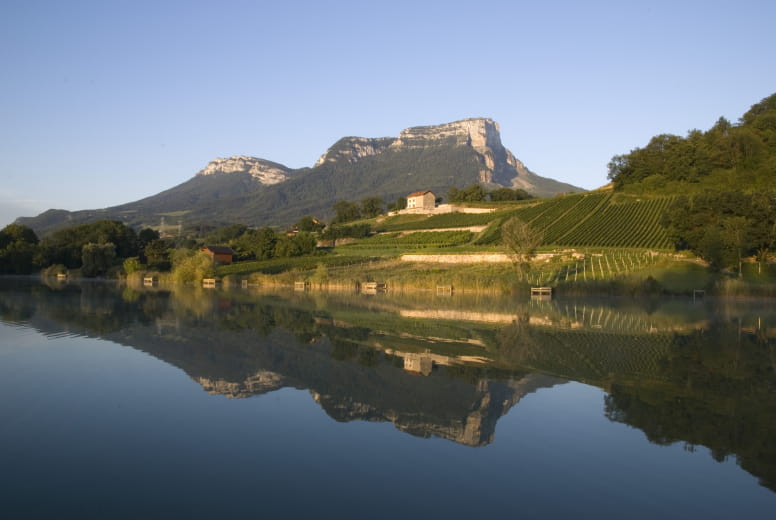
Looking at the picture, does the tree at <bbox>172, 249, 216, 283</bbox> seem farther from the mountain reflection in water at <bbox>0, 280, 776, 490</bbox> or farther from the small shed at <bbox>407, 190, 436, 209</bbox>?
the small shed at <bbox>407, 190, 436, 209</bbox>

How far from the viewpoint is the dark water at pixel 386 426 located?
6637mm

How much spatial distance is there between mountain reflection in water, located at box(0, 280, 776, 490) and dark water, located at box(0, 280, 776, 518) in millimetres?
82

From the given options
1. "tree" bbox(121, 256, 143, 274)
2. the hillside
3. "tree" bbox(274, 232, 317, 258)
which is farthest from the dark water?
the hillside

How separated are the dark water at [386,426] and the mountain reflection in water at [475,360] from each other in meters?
0.08

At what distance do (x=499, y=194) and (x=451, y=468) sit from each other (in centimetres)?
12279

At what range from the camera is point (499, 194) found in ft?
417

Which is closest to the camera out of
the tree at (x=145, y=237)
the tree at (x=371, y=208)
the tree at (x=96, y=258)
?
the tree at (x=96, y=258)

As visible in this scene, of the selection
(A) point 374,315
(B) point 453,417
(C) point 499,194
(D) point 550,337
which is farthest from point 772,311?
(C) point 499,194

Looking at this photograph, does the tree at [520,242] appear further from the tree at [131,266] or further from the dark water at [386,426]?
the tree at [131,266]

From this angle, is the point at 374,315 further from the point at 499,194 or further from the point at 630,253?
the point at 499,194

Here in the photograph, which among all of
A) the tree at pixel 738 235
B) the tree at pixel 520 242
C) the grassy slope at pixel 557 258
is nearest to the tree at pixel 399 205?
the grassy slope at pixel 557 258

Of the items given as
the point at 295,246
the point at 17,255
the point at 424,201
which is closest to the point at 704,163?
the point at 424,201

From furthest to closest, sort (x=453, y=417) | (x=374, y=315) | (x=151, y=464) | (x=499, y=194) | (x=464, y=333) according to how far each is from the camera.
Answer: (x=499, y=194) → (x=374, y=315) → (x=464, y=333) → (x=453, y=417) → (x=151, y=464)

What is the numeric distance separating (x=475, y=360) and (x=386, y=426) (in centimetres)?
622
